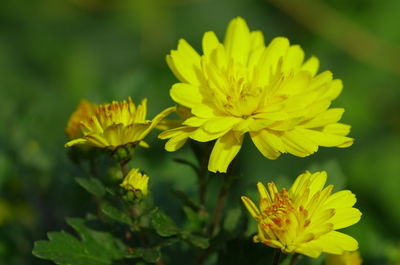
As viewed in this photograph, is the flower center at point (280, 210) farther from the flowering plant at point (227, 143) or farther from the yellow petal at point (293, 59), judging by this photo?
the yellow petal at point (293, 59)

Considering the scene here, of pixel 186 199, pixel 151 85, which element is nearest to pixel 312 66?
pixel 186 199

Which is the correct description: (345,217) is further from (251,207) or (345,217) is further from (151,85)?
(151,85)

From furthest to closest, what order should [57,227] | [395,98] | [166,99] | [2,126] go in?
[395,98], [166,99], [2,126], [57,227]

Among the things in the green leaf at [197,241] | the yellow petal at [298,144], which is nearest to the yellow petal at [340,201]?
the yellow petal at [298,144]

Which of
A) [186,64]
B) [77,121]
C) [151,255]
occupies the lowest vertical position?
[151,255]

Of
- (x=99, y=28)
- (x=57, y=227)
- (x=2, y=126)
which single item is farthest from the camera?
(x=99, y=28)

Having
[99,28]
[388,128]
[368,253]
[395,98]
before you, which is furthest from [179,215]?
[99,28]

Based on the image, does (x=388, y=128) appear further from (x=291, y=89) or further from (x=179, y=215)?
(x=291, y=89)
